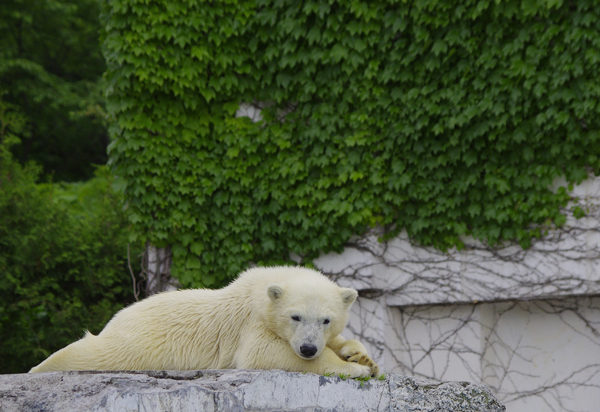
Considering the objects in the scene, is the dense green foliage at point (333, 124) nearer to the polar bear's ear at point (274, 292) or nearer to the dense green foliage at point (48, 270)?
the dense green foliage at point (48, 270)

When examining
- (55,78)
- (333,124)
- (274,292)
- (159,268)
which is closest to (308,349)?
(274,292)

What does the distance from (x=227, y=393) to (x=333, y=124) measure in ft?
13.9

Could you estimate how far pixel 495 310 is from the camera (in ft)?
22.0

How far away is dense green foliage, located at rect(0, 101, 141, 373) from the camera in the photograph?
295 inches

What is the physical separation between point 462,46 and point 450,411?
397cm

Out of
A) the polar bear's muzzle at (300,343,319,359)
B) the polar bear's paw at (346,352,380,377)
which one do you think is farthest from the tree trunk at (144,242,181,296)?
the polar bear's muzzle at (300,343,319,359)

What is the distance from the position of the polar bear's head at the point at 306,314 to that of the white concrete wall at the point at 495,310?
120 inches

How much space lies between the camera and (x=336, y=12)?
22.3ft

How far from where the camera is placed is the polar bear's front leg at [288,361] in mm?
3516

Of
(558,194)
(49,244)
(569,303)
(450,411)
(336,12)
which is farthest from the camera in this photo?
(49,244)

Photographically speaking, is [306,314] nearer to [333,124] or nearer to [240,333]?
[240,333]

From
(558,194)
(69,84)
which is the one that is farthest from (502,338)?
(69,84)

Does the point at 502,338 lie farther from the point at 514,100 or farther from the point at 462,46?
the point at 462,46

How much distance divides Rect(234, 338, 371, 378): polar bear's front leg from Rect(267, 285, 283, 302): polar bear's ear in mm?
262
